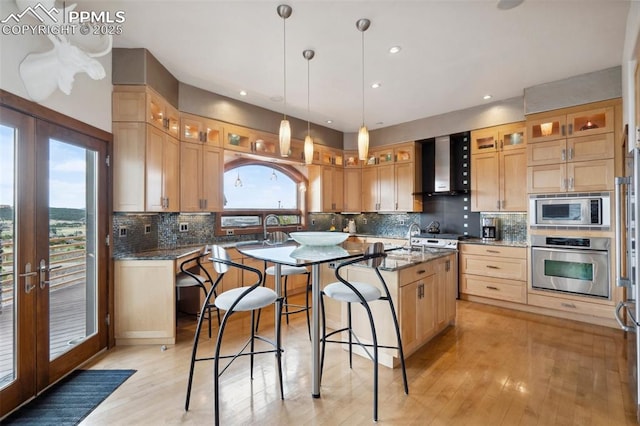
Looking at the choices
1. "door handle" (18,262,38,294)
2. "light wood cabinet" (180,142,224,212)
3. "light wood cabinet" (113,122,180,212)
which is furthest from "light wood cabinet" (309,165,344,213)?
"door handle" (18,262,38,294)

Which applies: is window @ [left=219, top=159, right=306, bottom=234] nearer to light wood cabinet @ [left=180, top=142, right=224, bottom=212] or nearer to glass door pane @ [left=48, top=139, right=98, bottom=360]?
light wood cabinet @ [left=180, top=142, right=224, bottom=212]

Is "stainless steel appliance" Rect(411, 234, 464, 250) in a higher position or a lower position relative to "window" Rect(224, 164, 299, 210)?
lower

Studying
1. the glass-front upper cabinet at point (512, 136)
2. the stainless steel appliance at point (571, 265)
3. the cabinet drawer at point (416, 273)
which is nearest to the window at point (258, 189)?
the cabinet drawer at point (416, 273)

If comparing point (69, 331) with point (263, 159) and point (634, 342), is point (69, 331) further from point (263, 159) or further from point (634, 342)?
point (634, 342)

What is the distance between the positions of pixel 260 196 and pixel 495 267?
385cm

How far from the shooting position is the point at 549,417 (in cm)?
193

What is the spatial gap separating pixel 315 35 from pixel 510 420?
3.36 m

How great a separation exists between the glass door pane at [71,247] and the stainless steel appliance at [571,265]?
5.16 metres

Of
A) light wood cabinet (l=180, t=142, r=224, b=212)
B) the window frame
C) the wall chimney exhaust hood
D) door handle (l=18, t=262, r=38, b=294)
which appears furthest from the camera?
A: the wall chimney exhaust hood

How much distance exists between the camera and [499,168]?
4.45 metres

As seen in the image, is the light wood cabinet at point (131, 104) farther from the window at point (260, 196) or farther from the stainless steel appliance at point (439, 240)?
the stainless steel appliance at point (439, 240)

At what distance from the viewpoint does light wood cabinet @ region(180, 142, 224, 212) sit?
3.74 m

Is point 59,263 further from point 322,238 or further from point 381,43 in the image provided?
point 381,43

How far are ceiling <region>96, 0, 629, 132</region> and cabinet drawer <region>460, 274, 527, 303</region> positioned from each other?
2665 mm
